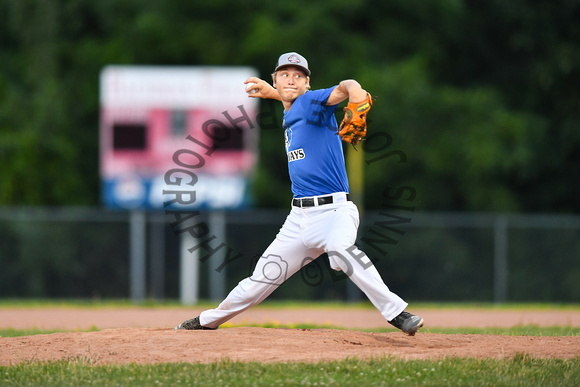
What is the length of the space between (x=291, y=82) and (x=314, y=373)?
2.54 meters

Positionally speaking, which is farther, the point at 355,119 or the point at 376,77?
the point at 376,77

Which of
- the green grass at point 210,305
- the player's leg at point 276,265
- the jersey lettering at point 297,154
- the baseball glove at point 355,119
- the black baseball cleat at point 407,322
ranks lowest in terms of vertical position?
the green grass at point 210,305

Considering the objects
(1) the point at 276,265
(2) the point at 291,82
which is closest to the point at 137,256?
(1) the point at 276,265

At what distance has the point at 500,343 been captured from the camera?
694 centimetres

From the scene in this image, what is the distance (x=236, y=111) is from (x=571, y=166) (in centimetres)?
1044

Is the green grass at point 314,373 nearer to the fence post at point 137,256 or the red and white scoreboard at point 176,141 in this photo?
the red and white scoreboard at point 176,141

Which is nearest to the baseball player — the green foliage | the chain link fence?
the chain link fence

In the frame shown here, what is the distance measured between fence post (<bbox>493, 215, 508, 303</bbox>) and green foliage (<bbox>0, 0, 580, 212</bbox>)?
2.58 metres

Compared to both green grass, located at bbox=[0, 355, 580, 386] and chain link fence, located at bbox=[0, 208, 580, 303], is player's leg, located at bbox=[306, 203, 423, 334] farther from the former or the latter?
chain link fence, located at bbox=[0, 208, 580, 303]

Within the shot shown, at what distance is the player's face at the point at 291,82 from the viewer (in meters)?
7.11

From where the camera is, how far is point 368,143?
68.2 feet

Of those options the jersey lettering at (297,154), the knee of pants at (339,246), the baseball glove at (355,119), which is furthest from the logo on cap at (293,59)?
the knee of pants at (339,246)

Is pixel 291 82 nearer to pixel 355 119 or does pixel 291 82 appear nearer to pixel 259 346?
pixel 355 119

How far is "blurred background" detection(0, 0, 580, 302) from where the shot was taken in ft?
61.7
